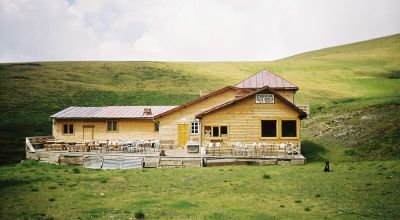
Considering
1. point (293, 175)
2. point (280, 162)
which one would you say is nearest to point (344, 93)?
point (280, 162)

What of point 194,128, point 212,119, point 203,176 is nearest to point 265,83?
point 194,128

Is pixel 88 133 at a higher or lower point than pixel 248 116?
lower

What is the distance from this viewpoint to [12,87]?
66.2m

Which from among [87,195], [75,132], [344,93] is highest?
[344,93]

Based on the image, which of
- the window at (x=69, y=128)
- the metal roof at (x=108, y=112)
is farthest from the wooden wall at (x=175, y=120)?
the window at (x=69, y=128)

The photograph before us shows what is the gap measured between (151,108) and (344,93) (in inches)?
1677

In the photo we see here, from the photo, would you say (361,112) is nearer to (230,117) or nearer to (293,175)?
(230,117)

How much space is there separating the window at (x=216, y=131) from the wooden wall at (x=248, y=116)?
359 mm

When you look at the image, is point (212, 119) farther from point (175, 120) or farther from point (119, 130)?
point (119, 130)

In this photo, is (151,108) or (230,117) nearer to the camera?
(230,117)

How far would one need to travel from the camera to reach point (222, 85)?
7562 centimetres

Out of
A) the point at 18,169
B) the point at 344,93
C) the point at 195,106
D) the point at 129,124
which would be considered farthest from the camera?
the point at 344,93

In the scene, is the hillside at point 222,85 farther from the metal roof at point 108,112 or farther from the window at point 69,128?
the metal roof at point 108,112

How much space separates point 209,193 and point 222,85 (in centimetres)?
5741
